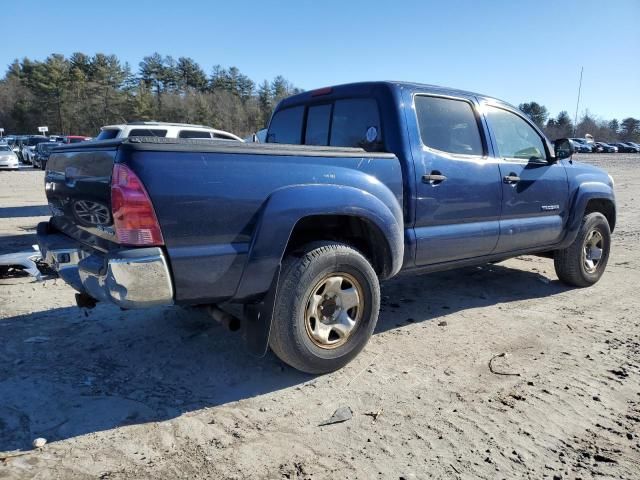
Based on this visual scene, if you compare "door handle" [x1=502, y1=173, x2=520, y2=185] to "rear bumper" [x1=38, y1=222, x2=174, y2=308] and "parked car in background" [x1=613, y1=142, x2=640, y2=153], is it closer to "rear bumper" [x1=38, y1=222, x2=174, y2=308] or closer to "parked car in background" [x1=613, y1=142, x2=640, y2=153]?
"rear bumper" [x1=38, y1=222, x2=174, y2=308]

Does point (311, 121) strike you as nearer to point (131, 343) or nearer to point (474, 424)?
point (131, 343)

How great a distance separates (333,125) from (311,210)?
155 cm

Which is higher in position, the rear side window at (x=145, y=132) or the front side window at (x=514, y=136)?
the rear side window at (x=145, y=132)

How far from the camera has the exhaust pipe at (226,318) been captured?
10.5 ft

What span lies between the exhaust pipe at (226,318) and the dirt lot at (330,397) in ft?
1.29

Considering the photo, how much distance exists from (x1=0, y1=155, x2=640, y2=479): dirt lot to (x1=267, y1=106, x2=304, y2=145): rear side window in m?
1.95

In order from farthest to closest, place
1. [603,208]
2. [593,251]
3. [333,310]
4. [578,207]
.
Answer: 1. [603,208]
2. [593,251]
3. [578,207]
4. [333,310]

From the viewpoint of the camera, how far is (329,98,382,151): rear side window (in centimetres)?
389

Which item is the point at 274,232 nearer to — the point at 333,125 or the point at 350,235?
the point at 350,235

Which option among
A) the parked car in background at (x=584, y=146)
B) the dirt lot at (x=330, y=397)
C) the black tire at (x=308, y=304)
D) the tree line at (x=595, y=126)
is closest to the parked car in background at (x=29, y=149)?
the dirt lot at (x=330, y=397)

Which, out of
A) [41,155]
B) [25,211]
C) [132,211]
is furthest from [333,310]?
[41,155]

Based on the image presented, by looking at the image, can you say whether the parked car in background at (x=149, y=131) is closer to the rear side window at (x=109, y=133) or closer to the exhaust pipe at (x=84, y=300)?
the rear side window at (x=109, y=133)

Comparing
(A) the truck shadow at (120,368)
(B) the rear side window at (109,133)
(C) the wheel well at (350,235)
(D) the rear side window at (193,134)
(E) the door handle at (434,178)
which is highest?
(D) the rear side window at (193,134)

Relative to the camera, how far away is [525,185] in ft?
15.3
